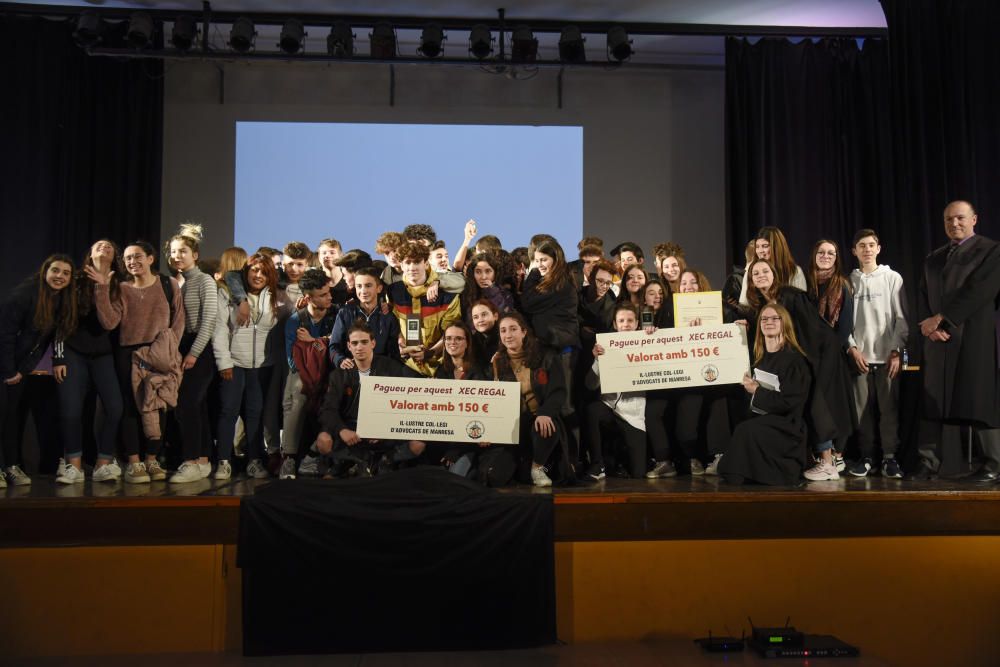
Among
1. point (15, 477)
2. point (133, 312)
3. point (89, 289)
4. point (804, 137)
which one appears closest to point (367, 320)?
point (133, 312)

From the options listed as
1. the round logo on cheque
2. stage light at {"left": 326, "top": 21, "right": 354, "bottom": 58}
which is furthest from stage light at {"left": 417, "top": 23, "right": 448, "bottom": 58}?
the round logo on cheque

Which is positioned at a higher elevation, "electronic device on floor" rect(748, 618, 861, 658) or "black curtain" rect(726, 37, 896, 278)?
"black curtain" rect(726, 37, 896, 278)

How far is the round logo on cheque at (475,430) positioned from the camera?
471 cm

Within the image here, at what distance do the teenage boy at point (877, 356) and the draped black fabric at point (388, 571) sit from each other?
2.35m

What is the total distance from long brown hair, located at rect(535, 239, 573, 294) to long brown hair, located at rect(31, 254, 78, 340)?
8.75 feet

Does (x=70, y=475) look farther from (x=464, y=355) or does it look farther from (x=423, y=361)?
(x=464, y=355)

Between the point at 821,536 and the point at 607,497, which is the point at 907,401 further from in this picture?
the point at 607,497

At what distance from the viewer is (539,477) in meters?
4.71

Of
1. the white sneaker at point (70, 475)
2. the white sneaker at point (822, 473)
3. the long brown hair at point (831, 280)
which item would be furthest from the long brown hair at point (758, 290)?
the white sneaker at point (70, 475)

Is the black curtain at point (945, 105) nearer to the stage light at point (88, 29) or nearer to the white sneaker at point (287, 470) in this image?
the white sneaker at point (287, 470)

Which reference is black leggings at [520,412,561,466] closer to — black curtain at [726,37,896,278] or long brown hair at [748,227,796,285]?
long brown hair at [748,227,796,285]

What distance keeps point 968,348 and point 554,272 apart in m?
2.43

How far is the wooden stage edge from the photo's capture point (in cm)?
416

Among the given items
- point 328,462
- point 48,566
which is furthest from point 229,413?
point 48,566
